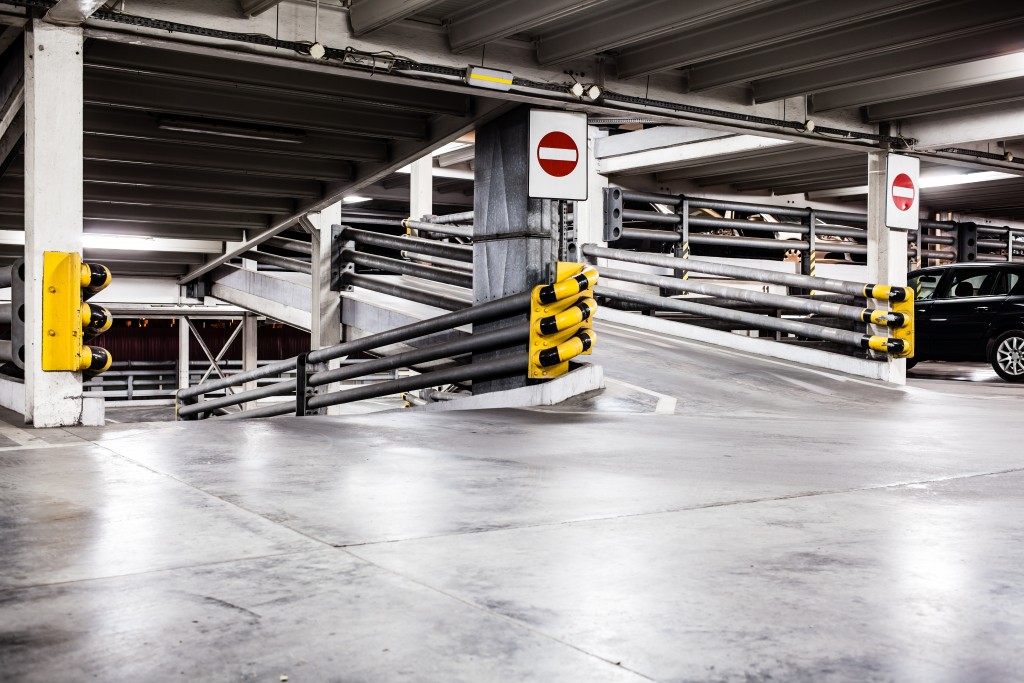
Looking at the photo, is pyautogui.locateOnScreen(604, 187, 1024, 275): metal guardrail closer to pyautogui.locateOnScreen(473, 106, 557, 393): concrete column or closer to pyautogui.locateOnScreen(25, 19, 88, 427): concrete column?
pyautogui.locateOnScreen(473, 106, 557, 393): concrete column

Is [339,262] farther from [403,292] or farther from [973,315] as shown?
[973,315]

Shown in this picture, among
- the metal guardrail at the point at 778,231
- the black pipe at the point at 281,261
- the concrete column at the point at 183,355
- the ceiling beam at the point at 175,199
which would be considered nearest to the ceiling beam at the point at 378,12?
the ceiling beam at the point at 175,199

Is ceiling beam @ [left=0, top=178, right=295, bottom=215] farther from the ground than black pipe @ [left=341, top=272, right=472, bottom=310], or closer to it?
farther from the ground

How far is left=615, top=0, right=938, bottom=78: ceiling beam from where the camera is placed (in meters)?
7.20

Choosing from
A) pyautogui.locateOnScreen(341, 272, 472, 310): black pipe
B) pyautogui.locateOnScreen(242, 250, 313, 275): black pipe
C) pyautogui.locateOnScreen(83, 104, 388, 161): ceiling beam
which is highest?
pyautogui.locateOnScreen(83, 104, 388, 161): ceiling beam

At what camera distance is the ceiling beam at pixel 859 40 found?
741cm

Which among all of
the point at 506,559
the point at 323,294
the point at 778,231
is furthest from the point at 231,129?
the point at 778,231

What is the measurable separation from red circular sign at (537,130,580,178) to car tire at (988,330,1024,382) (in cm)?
750

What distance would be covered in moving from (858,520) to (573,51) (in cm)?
546

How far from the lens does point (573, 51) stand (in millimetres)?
7938

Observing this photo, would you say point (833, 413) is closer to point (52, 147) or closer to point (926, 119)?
point (926, 119)

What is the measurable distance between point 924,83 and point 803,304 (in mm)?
2621

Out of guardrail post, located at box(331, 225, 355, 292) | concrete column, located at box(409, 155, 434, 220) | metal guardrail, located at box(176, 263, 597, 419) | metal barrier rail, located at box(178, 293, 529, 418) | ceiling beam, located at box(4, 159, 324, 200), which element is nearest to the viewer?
metal guardrail, located at box(176, 263, 597, 419)

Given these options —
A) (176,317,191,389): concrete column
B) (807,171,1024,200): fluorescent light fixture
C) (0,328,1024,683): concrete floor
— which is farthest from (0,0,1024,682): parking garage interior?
(176,317,191,389): concrete column
